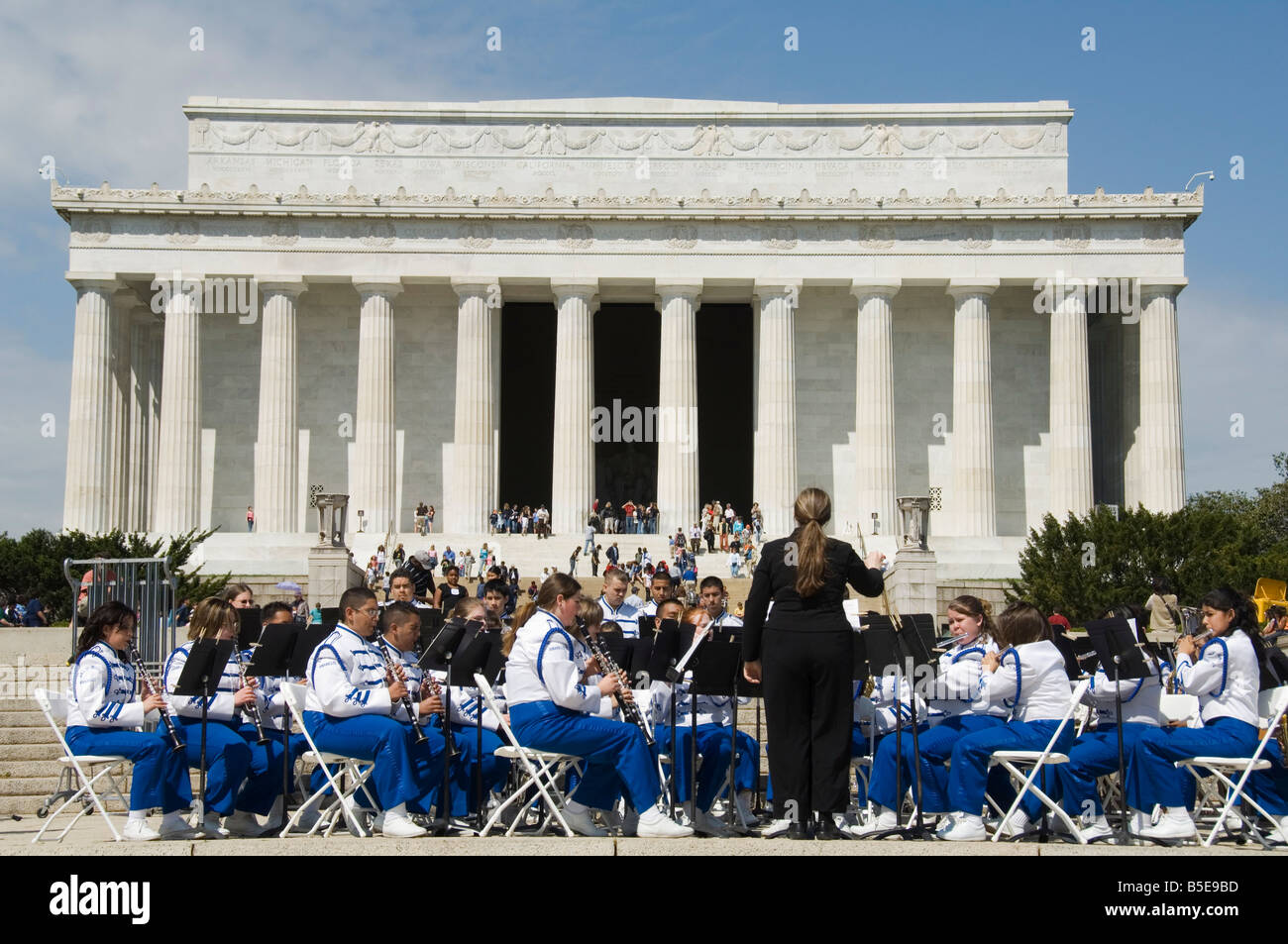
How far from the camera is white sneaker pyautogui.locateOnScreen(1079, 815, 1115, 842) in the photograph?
13055 millimetres

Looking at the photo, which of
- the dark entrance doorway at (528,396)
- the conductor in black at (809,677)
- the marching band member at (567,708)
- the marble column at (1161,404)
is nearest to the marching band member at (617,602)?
the marching band member at (567,708)

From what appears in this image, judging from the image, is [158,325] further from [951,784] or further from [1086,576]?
[951,784]

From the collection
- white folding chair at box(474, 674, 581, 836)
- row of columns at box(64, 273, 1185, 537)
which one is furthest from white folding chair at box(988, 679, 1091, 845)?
row of columns at box(64, 273, 1185, 537)

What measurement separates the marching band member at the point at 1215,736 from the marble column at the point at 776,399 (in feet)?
144

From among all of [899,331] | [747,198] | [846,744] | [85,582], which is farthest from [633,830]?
[899,331]

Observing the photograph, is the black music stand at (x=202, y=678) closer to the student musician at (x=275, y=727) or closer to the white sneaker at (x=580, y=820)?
the student musician at (x=275, y=727)

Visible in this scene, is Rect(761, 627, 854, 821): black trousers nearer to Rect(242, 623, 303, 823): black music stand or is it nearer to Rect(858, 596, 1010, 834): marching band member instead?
Rect(858, 596, 1010, 834): marching band member

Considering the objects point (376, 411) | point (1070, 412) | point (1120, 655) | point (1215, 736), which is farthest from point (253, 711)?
point (1070, 412)

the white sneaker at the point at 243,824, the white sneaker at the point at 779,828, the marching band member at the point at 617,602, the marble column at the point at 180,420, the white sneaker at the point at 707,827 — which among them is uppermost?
the marble column at the point at 180,420

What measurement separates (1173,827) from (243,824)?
905 cm

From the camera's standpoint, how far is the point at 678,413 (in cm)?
5819

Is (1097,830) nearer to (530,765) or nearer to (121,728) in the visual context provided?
(530,765)

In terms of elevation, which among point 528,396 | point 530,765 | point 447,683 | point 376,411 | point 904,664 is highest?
point 528,396

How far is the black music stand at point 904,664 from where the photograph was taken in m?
13.1
